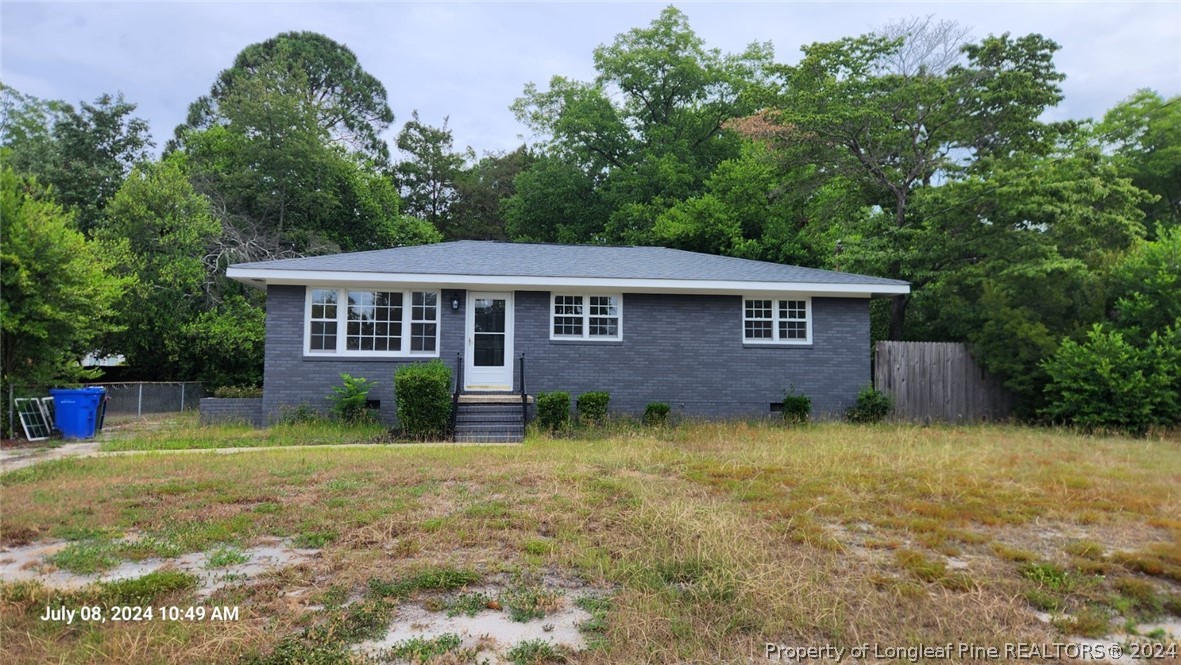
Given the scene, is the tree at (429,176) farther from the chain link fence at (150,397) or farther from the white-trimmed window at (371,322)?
the white-trimmed window at (371,322)

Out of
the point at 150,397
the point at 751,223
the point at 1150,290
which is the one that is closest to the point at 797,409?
the point at 1150,290

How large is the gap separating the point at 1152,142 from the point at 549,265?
25280mm

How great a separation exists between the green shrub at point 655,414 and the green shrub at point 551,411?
181cm

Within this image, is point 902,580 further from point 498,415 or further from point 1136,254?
point 1136,254

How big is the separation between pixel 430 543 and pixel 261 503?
2272 mm

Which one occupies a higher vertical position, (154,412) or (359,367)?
(359,367)

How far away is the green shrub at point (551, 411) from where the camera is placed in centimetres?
1197

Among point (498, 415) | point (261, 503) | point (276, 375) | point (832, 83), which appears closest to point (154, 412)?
point (276, 375)

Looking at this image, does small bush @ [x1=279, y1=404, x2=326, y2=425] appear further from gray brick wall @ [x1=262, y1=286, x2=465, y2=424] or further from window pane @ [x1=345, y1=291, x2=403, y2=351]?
window pane @ [x1=345, y1=291, x2=403, y2=351]

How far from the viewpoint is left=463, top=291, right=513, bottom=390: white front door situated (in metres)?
13.3

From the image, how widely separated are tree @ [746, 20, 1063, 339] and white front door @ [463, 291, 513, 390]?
933 cm

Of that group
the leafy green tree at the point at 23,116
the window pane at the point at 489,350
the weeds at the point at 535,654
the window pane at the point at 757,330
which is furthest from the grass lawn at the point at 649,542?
the leafy green tree at the point at 23,116

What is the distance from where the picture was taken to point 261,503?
6059 millimetres

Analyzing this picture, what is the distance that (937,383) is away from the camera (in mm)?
14344
